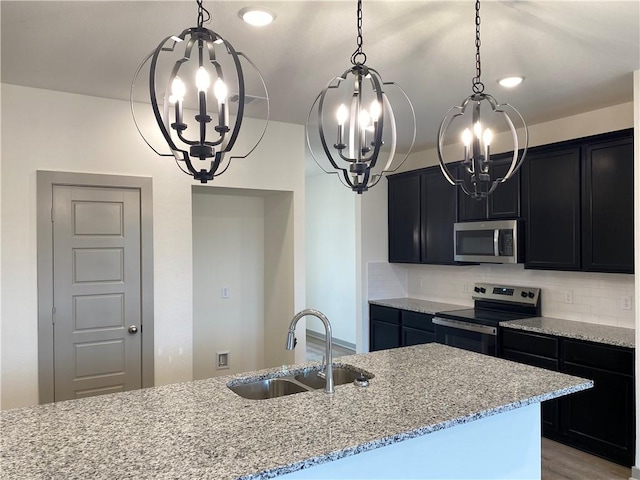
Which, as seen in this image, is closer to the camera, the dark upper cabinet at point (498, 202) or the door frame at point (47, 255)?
the door frame at point (47, 255)

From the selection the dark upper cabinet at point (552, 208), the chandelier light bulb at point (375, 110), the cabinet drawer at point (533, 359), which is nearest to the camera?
the chandelier light bulb at point (375, 110)

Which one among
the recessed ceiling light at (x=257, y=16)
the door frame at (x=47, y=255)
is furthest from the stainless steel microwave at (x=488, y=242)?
the door frame at (x=47, y=255)

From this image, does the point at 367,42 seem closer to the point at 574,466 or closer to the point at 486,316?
the point at 486,316

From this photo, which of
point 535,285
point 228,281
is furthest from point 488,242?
point 228,281

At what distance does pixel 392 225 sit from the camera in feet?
18.9

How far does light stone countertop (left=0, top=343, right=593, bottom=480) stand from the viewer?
1.38 metres

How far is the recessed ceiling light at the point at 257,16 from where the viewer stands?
2.25 meters

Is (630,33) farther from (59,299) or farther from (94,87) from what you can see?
(59,299)

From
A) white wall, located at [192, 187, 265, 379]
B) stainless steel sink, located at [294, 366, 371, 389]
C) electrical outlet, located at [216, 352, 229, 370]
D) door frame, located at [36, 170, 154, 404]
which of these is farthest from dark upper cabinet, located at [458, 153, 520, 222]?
door frame, located at [36, 170, 154, 404]

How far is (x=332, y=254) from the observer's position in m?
7.48

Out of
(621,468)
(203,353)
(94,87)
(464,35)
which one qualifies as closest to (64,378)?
(203,353)

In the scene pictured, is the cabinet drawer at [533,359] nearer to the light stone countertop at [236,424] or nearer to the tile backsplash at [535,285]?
the tile backsplash at [535,285]

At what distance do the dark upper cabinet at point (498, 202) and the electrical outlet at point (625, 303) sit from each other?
3.41 ft

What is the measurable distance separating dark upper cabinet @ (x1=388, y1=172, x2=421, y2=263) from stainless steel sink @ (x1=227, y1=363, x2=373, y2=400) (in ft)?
10.2
